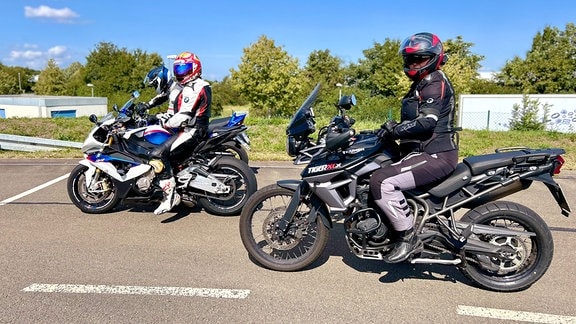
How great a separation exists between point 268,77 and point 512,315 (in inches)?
1660

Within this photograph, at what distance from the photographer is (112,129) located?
5.77 metres

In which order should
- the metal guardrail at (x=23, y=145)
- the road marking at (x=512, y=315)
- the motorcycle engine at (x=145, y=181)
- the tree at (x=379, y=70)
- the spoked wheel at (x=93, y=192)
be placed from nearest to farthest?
the road marking at (x=512, y=315)
the motorcycle engine at (x=145, y=181)
the spoked wheel at (x=93, y=192)
the metal guardrail at (x=23, y=145)
the tree at (x=379, y=70)

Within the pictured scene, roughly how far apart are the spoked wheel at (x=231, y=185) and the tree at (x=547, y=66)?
4902 centimetres

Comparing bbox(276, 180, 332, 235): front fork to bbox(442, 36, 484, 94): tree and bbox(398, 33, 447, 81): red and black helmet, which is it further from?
bbox(442, 36, 484, 94): tree

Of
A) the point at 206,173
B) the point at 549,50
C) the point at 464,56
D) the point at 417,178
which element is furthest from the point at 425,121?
the point at 464,56

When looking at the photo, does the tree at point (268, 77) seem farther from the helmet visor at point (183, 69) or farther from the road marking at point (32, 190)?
the helmet visor at point (183, 69)

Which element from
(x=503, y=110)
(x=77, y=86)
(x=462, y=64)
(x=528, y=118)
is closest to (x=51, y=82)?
(x=77, y=86)

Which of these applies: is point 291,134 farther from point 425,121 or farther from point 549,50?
point 549,50

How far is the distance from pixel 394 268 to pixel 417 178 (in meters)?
1.05

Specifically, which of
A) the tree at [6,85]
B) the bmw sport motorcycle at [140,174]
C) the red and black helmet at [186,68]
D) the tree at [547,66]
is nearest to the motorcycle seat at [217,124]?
the bmw sport motorcycle at [140,174]

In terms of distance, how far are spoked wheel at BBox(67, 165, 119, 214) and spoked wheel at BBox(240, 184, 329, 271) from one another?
2.54m

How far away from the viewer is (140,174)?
5535mm

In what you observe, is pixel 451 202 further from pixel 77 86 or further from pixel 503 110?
pixel 77 86

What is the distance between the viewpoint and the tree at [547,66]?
157 ft
